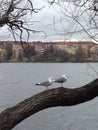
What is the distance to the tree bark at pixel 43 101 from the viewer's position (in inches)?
135

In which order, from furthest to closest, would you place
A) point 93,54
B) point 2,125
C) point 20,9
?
1. point 93,54
2. point 20,9
3. point 2,125

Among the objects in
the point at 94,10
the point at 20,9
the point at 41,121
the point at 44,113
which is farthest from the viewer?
the point at 44,113

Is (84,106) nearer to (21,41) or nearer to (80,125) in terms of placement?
(80,125)

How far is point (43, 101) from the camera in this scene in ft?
11.5

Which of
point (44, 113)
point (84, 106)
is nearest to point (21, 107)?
point (44, 113)

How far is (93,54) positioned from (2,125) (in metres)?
2.28

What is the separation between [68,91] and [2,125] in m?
0.69

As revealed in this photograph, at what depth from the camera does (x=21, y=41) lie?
4.72 m

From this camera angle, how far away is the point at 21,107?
349 centimetres

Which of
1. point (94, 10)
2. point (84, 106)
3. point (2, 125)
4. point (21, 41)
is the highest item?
point (94, 10)

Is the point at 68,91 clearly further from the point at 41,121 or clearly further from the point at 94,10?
the point at 41,121

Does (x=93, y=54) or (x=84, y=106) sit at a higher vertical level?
(x=93, y=54)

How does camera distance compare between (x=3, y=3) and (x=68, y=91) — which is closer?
(x=68, y=91)

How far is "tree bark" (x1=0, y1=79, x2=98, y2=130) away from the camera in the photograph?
3.44 m
